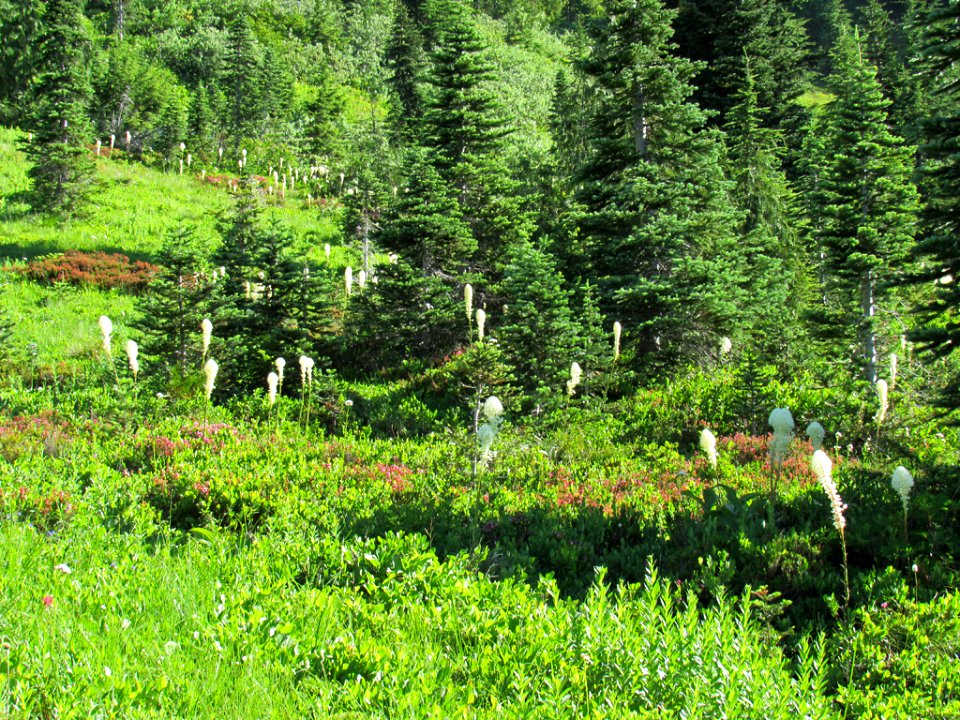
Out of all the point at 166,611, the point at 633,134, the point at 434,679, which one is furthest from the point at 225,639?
the point at 633,134

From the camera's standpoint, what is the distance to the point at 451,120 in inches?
561

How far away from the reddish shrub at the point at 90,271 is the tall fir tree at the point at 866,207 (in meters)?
16.3

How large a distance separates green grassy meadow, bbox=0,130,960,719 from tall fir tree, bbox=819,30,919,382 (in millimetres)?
2693

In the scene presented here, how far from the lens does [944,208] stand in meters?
6.14

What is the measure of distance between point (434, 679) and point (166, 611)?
5.49 feet

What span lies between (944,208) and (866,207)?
7.01m

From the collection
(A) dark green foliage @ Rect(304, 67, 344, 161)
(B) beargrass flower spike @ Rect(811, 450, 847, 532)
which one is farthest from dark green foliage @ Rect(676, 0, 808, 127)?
(B) beargrass flower spike @ Rect(811, 450, 847, 532)

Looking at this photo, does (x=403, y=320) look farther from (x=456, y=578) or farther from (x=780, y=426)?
(x=456, y=578)

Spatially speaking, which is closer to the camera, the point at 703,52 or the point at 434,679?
the point at 434,679

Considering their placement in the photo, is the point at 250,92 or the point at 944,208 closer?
the point at 944,208

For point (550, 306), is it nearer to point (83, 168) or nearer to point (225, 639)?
point (225, 639)

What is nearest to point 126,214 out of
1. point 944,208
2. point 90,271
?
point 90,271

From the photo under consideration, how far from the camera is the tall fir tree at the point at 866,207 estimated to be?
12.0 meters

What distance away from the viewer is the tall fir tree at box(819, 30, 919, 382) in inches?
471
